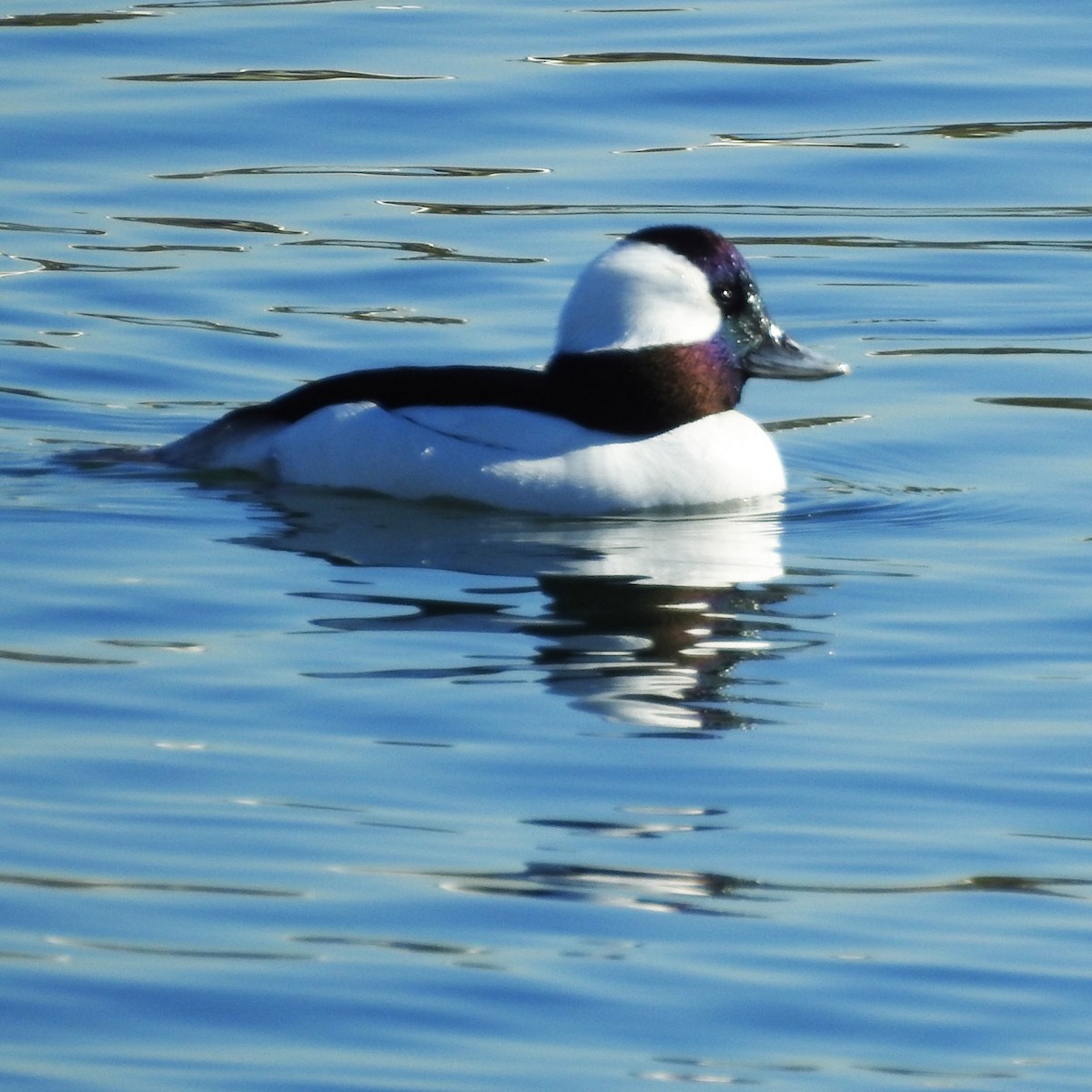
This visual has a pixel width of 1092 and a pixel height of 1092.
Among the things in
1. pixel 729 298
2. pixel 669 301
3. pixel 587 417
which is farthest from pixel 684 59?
pixel 587 417

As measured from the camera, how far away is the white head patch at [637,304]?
9297 millimetres

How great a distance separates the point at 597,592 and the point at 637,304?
5.34ft

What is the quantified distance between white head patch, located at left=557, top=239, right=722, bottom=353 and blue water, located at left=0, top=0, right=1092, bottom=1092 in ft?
2.19

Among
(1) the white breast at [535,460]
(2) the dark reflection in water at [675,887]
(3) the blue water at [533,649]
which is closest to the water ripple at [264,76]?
(3) the blue water at [533,649]

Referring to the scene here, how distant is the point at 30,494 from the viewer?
9.31 meters

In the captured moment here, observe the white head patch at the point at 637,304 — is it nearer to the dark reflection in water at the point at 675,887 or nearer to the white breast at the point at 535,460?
the white breast at the point at 535,460

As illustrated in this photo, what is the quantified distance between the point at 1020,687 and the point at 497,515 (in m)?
2.52

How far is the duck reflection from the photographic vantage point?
277 inches

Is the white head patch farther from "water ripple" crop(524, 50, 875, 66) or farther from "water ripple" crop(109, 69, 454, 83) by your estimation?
"water ripple" crop(524, 50, 875, 66)

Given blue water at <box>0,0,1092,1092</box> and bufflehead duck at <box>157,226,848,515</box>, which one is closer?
blue water at <box>0,0,1092,1092</box>

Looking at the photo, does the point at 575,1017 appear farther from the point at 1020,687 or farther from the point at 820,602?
the point at 820,602

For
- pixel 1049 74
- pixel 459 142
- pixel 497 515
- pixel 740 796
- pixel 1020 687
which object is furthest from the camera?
pixel 1049 74

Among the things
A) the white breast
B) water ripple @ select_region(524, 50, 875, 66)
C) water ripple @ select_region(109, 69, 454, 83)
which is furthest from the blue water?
water ripple @ select_region(524, 50, 875, 66)

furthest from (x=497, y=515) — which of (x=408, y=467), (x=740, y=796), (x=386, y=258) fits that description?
(x=386, y=258)
